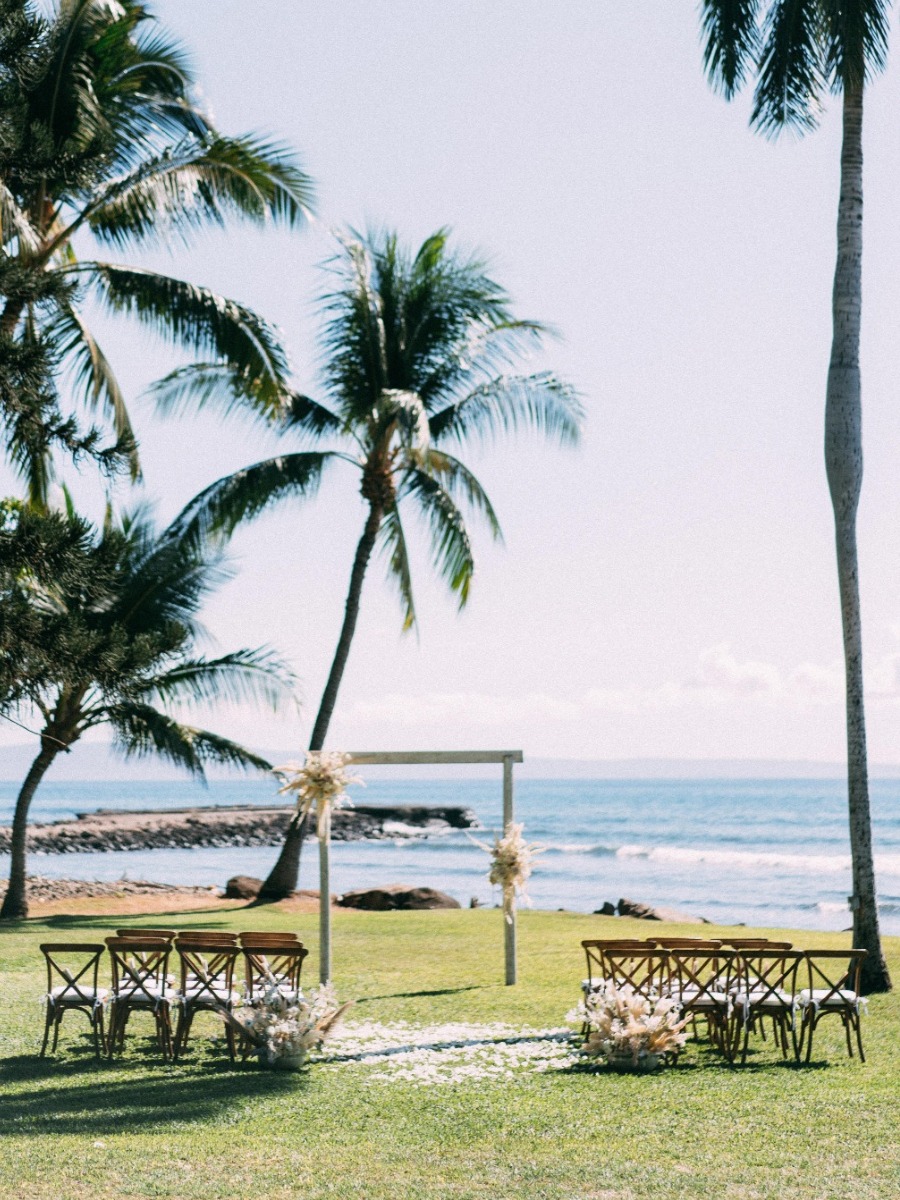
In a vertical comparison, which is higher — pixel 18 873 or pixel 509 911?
pixel 509 911

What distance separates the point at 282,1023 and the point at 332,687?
12990 mm

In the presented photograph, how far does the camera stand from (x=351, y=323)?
22938mm

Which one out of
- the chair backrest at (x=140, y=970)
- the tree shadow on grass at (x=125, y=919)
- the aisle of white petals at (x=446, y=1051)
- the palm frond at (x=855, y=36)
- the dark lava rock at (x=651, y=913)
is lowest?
the dark lava rock at (x=651, y=913)

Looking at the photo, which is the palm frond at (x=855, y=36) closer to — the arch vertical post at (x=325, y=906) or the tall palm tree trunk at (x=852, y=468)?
the tall palm tree trunk at (x=852, y=468)

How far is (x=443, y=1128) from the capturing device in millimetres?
8094

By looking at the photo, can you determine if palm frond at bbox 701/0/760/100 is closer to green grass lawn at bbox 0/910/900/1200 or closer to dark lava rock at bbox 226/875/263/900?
green grass lawn at bbox 0/910/900/1200

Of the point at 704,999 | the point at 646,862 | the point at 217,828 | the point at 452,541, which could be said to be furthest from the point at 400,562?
the point at 217,828

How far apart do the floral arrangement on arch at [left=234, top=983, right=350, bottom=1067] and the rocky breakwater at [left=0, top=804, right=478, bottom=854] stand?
1970 inches

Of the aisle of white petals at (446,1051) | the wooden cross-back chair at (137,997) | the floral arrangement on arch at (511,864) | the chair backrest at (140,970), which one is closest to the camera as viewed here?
the aisle of white petals at (446,1051)

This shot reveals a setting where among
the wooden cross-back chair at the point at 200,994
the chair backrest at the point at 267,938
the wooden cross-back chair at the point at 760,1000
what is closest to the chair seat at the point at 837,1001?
the wooden cross-back chair at the point at 760,1000

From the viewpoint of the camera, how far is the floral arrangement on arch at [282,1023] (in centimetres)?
986

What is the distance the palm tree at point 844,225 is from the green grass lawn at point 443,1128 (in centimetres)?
224

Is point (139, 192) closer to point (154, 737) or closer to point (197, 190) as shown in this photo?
point (197, 190)

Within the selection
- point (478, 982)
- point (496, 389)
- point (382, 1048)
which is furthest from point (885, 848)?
point (382, 1048)
